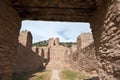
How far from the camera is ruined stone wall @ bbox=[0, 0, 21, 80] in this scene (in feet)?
14.7

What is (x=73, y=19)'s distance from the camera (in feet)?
19.7

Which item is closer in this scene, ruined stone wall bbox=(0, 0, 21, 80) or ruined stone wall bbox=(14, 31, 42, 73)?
ruined stone wall bbox=(0, 0, 21, 80)

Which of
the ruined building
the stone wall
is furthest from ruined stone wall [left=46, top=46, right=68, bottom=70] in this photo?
the ruined building

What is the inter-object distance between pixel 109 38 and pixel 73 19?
7.10 ft

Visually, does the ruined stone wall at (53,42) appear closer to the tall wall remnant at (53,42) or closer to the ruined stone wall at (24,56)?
the tall wall remnant at (53,42)

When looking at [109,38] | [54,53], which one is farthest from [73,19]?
[54,53]

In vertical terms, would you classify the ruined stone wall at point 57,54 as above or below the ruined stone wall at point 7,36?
above

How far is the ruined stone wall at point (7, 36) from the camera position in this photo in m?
4.48

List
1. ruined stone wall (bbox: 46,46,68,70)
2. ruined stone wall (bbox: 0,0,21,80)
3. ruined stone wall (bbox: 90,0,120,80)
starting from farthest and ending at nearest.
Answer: ruined stone wall (bbox: 46,46,68,70)
ruined stone wall (bbox: 0,0,21,80)
ruined stone wall (bbox: 90,0,120,80)

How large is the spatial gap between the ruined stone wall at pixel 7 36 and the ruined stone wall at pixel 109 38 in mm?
2438

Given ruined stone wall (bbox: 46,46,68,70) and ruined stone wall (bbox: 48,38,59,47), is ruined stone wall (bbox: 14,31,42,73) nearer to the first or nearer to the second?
ruined stone wall (bbox: 46,46,68,70)

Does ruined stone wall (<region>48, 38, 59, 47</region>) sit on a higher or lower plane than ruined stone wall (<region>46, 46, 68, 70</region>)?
higher

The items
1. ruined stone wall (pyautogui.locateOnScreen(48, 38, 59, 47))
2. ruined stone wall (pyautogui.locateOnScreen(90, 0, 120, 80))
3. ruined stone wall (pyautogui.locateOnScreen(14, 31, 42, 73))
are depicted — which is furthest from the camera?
ruined stone wall (pyautogui.locateOnScreen(48, 38, 59, 47))

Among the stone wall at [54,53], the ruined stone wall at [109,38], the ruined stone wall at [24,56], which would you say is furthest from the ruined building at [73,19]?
the stone wall at [54,53]
